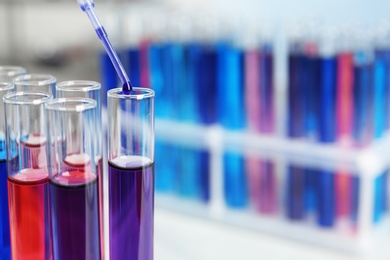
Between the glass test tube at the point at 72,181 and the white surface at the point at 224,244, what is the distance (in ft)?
1.81

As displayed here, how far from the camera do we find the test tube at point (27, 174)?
0.69m

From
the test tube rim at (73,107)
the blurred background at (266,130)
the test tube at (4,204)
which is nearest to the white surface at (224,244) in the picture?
the blurred background at (266,130)

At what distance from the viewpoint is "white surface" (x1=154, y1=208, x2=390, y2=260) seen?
1356 mm

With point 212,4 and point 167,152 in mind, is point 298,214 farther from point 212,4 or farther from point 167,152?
point 212,4

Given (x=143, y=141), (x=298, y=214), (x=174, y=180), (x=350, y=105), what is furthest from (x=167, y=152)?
(x=143, y=141)

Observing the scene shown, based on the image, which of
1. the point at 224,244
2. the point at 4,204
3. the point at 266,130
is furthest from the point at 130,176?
the point at 266,130

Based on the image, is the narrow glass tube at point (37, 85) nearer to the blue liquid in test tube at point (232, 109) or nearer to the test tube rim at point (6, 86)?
the test tube rim at point (6, 86)

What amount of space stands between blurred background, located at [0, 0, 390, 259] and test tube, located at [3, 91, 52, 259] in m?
0.58

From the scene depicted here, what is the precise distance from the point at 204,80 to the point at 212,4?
1.17m

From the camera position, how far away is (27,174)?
700mm

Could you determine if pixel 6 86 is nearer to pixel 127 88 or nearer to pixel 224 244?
pixel 127 88

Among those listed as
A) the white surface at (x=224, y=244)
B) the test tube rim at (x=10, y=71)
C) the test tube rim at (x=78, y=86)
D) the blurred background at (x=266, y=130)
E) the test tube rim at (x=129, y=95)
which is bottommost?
the white surface at (x=224, y=244)

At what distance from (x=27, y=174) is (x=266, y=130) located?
1.00 meters

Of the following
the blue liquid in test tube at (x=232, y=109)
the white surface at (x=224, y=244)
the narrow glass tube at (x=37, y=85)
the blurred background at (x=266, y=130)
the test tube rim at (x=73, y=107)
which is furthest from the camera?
the blue liquid in test tube at (x=232, y=109)
